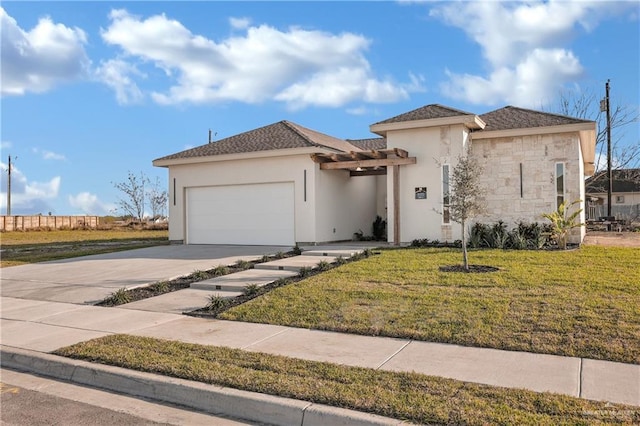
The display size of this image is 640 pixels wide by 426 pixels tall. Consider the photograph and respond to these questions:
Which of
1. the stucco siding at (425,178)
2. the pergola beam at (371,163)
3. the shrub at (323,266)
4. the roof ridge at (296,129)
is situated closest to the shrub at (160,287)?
the shrub at (323,266)

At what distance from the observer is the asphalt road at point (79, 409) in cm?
421

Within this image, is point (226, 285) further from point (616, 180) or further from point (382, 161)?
point (616, 180)

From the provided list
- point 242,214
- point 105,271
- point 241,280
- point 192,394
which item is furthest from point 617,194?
point 192,394

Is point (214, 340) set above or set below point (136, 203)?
below

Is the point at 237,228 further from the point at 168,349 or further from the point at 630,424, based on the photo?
the point at 630,424

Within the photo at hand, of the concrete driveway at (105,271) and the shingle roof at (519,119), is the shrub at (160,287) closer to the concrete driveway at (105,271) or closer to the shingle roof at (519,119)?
the concrete driveway at (105,271)

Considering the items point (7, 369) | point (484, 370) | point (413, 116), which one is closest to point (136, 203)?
point (413, 116)

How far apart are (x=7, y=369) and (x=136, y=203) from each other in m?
43.3

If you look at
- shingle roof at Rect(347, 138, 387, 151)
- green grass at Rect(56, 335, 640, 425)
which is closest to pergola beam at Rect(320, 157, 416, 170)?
shingle roof at Rect(347, 138, 387, 151)

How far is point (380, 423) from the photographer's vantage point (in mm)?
3754

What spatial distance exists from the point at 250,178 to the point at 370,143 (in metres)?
7.51

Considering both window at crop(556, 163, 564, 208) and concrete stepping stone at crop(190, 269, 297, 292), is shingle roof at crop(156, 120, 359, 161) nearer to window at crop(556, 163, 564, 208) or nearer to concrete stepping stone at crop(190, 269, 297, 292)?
concrete stepping stone at crop(190, 269, 297, 292)

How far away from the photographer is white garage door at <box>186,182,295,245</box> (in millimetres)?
17031

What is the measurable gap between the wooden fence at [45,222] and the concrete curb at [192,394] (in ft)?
125
